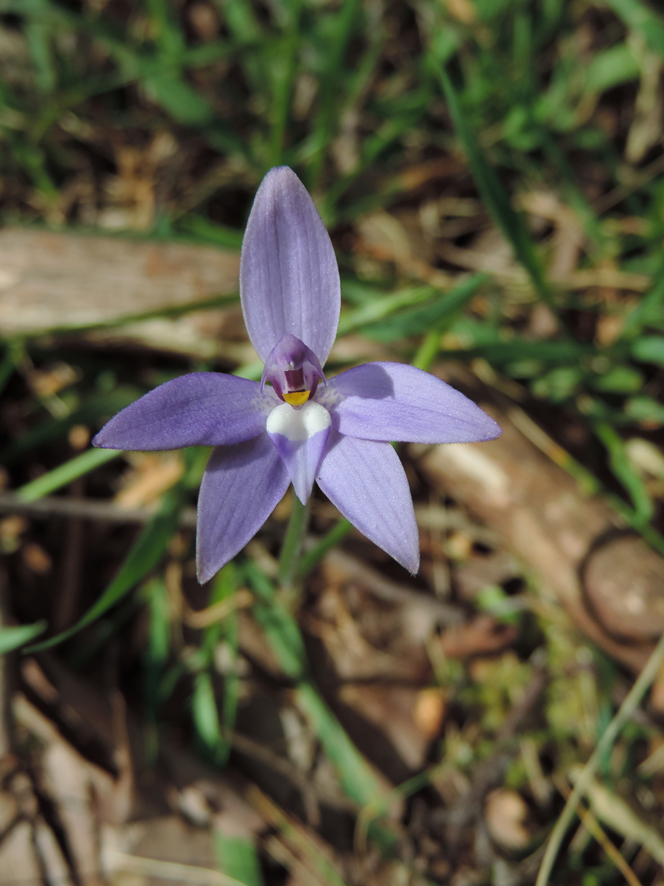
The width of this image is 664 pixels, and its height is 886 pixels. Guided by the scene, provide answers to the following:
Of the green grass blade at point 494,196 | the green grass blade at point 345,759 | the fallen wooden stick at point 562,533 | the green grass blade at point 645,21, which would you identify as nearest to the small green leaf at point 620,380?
the green grass blade at point 494,196

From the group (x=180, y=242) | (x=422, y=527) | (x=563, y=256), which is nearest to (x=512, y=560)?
(x=422, y=527)

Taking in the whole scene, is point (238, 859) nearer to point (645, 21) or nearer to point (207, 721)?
point (207, 721)

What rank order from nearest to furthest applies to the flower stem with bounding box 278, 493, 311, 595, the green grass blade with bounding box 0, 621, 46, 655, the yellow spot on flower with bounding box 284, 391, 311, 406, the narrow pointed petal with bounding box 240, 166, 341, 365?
the narrow pointed petal with bounding box 240, 166, 341, 365
the yellow spot on flower with bounding box 284, 391, 311, 406
the flower stem with bounding box 278, 493, 311, 595
the green grass blade with bounding box 0, 621, 46, 655

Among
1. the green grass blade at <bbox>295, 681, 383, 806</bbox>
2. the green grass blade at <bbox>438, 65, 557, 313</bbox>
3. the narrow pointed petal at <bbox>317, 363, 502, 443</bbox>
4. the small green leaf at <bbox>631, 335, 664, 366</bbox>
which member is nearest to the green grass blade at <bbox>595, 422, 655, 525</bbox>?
the small green leaf at <bbox>631, 335, 664, 366</bbox>

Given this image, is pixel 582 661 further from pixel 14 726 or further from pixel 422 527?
pixel 14 726

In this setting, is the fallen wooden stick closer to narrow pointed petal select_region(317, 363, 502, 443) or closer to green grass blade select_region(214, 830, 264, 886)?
narrow pointed petal select_region(317, 363, 502, 443)

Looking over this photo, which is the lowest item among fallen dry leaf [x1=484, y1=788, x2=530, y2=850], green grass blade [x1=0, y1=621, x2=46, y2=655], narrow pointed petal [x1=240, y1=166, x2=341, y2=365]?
fallen dry leaf [x1=484, y1=788, x2=530, y2=850]
